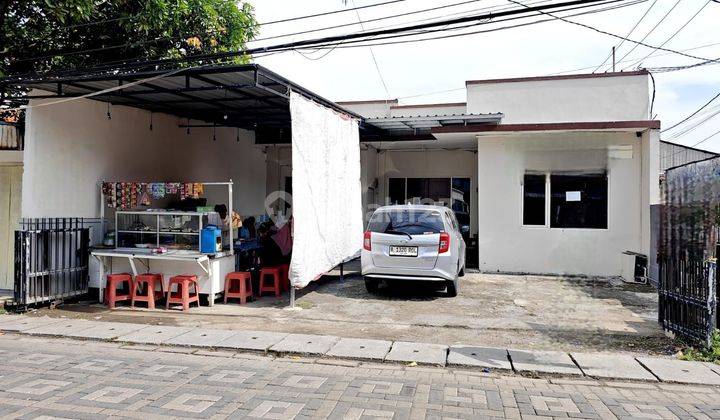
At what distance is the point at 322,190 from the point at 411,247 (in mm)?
1889

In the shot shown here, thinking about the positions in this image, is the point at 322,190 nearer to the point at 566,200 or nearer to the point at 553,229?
the point at 553,229

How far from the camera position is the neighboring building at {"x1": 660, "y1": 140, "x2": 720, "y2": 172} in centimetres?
2333

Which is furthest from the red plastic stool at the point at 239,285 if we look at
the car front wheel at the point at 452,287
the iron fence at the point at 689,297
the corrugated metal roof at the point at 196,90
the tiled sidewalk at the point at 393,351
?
the iron fence at the point at 689,297

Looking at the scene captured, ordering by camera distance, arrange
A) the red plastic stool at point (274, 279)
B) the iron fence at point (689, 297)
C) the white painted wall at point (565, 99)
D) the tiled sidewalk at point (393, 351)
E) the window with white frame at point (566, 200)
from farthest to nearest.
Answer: the window with white frame at point (566, 200) → the white painted wall at point (565, 99) → the red plastic stool at point (274, 279) → the iron fence at point (689, 297) → the tiled sidewalk at point (393, 351)

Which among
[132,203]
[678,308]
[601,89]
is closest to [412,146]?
[601,89]

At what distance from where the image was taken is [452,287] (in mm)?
9352

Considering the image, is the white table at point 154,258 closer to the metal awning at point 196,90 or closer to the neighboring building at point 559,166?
the metal awning at point 196,90

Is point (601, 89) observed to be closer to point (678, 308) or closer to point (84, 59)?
point (678, 308)

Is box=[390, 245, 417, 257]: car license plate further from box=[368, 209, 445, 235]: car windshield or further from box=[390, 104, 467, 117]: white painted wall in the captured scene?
box=[390, 104, 467, 117]: white painted wall

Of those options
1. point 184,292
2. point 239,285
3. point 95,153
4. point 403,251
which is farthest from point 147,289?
point 403,251

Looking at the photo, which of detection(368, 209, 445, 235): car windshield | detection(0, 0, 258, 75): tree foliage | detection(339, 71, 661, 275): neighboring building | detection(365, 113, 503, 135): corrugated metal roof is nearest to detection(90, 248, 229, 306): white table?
detection(368, 209, 445, 235): car windshield

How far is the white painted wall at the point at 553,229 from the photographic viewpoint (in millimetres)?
11539

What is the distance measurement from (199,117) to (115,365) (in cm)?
762

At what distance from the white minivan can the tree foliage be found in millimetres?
5903
